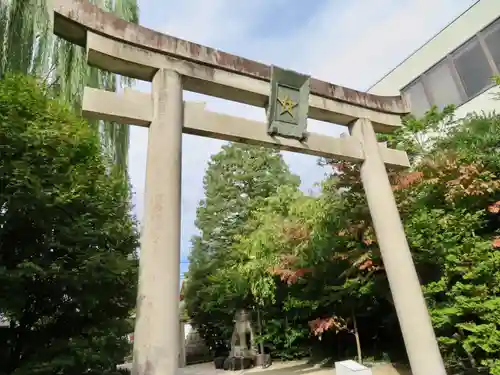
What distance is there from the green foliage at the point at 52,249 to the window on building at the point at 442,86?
36.0ft

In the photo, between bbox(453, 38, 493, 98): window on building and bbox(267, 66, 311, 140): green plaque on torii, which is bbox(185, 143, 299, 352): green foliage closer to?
bbox(453, 38, 493, 98): window on building

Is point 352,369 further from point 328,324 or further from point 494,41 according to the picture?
point 494,41

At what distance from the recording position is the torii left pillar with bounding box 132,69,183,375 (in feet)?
10.9

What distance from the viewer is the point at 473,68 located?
1156cm

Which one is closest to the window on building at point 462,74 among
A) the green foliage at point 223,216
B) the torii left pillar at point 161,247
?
the green foliage at point 223,216

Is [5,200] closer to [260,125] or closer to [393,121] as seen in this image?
[260,125]

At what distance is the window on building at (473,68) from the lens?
1121cm

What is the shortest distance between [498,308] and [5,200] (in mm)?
8010

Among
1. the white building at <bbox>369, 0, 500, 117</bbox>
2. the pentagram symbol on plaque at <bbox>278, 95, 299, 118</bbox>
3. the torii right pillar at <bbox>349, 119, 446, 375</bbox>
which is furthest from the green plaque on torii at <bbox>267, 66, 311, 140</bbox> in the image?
the white building at <bbox>369, 0, 500, 117</bbox>

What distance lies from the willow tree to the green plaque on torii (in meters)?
4.85

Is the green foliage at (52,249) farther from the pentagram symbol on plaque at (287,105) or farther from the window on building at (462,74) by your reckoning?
the window on building at (462,74)

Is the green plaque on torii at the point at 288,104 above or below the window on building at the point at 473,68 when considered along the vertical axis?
below

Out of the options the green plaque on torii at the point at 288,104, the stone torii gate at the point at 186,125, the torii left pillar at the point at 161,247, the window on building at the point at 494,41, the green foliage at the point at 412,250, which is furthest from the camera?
the window on building at the point at 494,41

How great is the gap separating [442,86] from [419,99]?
0.96 metres
